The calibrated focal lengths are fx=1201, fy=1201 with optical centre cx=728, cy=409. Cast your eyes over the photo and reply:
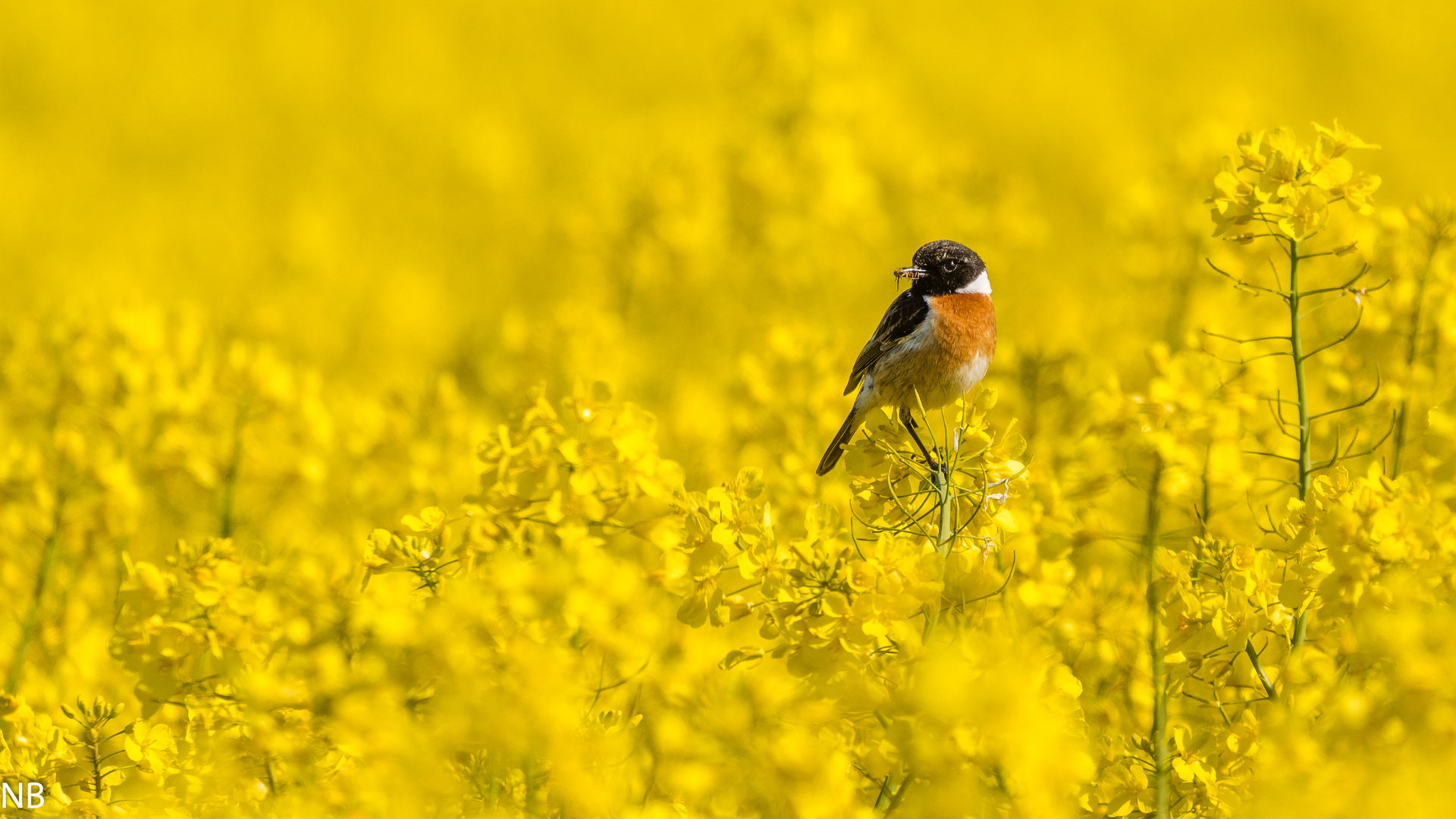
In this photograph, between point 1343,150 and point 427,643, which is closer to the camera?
point 427,643

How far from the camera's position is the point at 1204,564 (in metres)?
2.41

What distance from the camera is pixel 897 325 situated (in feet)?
9.57

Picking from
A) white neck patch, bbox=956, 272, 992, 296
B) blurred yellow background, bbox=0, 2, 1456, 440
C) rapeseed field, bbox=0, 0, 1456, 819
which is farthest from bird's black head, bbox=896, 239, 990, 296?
blurred yellow background, bbox=0, 2, 1456, 440

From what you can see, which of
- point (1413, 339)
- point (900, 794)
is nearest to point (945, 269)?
point (900, 794)

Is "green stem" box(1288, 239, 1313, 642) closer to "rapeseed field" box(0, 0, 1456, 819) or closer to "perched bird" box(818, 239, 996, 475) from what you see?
"rapeseed field" box(0, 0, 1456, 819)

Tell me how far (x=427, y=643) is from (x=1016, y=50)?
1880cm

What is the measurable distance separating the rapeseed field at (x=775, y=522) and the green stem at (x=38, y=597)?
0.02m

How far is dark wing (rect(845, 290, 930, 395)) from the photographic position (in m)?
2.89

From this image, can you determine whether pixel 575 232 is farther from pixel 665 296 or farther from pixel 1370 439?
pixel 1370 439

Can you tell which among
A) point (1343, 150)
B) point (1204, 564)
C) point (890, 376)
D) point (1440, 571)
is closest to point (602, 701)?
point (890, 376)

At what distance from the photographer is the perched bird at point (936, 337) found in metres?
2.82

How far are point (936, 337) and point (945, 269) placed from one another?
0.54 ft

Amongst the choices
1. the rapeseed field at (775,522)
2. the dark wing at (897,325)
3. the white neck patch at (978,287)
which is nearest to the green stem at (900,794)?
the rapeseed field at (775,522)

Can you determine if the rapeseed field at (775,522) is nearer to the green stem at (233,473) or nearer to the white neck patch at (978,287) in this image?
the green stem at (233,473)
